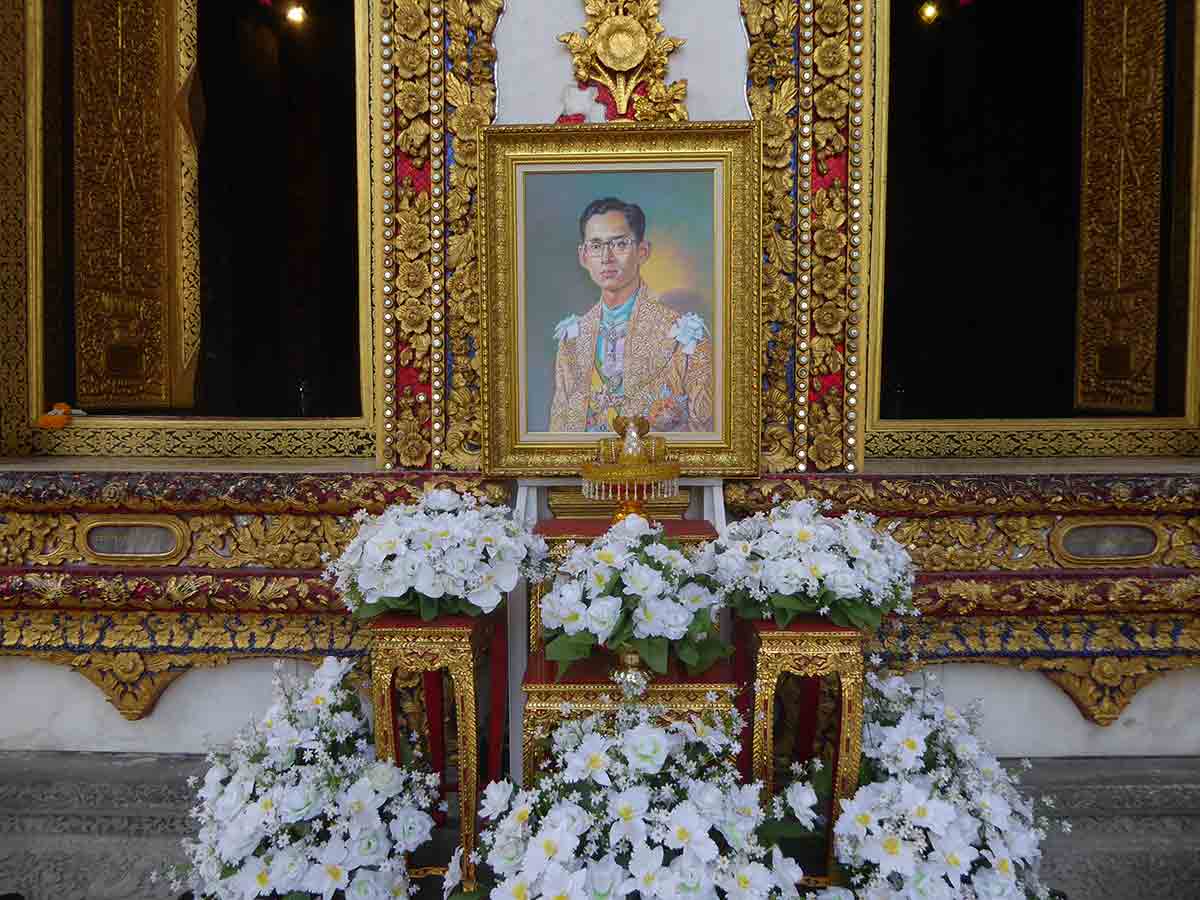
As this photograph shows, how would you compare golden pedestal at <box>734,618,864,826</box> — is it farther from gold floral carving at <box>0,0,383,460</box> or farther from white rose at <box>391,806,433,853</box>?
gold floral carving at <box>0,0,383,460</box>

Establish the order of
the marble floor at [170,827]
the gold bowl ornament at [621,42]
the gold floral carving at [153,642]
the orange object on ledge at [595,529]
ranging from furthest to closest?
the gold floral carving at [153,642] → the gold bowl ornament at [621,42] → the marble floor at [170,827] → the orange object on ledge at [595,529]

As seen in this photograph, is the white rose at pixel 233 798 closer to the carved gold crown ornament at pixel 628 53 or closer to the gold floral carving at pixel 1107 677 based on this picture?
the carved gold crown ornament at pixel 628 53

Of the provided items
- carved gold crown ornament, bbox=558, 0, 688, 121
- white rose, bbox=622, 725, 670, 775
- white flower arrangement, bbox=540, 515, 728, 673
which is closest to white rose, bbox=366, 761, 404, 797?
white flower arrangement, bbox=540, 515, 728, 673

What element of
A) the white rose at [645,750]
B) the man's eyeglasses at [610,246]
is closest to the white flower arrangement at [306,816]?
the white rose at [645,750]

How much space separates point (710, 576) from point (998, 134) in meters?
2.49

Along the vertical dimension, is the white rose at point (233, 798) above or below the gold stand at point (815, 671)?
below

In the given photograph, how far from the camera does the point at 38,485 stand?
3049 mm

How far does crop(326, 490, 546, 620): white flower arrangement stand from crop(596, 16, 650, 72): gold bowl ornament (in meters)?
1.74

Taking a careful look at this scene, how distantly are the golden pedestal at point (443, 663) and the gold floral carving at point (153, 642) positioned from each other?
697mm

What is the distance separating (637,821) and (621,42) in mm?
2621

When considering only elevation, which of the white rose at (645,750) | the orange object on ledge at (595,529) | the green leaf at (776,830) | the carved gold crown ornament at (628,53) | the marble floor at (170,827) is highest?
the carved gold crown ornament at (628,53)

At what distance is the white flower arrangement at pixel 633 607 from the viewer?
2.17 meters

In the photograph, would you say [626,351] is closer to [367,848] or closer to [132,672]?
[367,848]

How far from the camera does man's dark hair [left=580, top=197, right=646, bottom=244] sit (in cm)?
300
